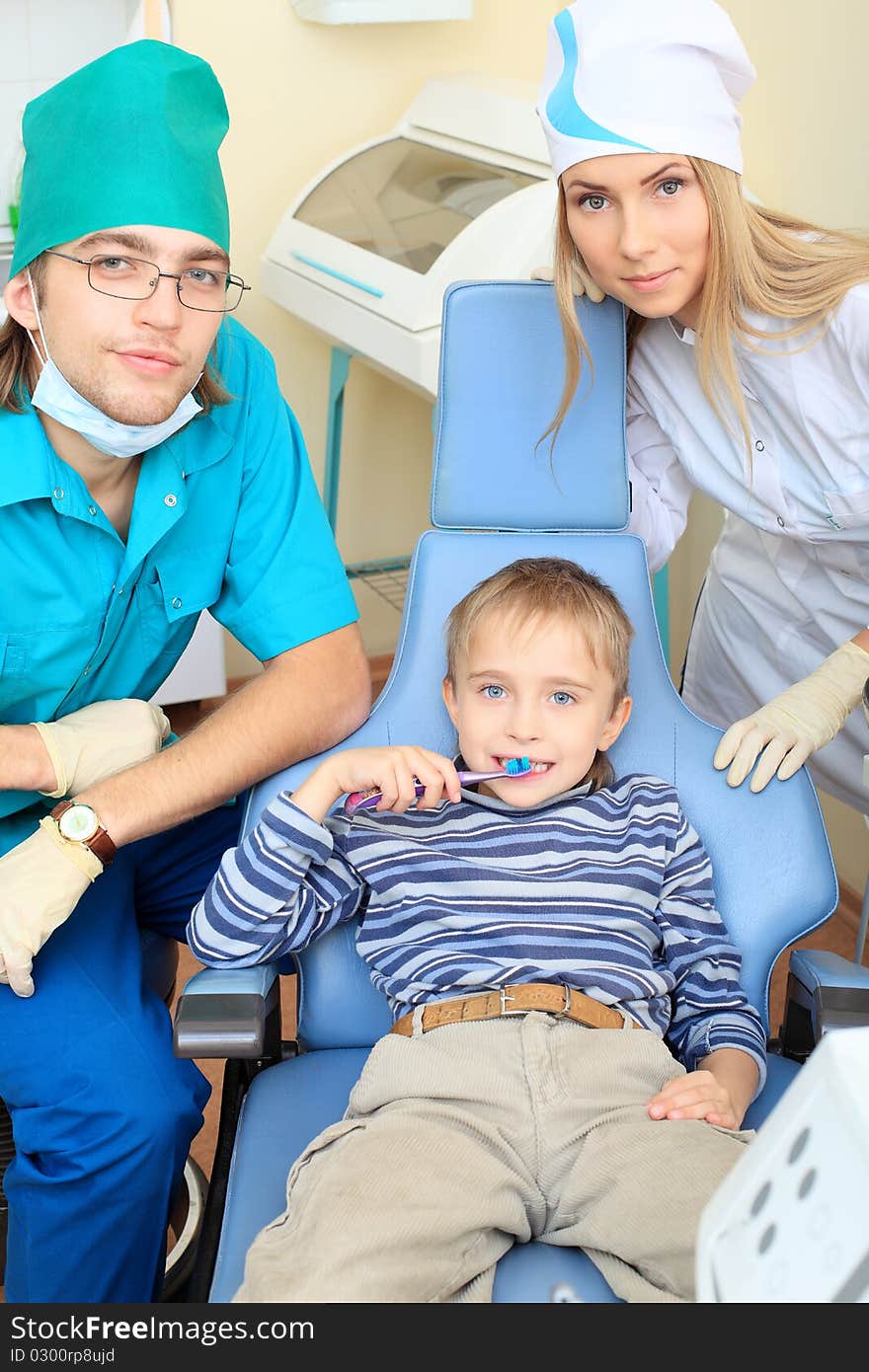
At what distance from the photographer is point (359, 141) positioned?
312 centimetres

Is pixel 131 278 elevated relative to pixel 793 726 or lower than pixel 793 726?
elevated

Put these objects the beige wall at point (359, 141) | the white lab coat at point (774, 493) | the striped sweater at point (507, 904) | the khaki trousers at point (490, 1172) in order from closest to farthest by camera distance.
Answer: the khaki trousers at point (490, 1172) < the striped sweater at point (507, 904) < the white lab coat at point (774, 493) < the beige wall at point (359, 141)

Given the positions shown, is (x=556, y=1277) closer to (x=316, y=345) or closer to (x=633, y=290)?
(x=633, y=290)

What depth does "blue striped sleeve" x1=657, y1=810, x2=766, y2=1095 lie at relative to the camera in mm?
1297

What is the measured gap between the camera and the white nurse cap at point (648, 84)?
4.68ft

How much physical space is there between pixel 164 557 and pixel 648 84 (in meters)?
0.74

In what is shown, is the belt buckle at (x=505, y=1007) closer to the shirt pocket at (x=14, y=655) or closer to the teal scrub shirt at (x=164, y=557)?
the teal scrub shirt at (x=164, y=557)

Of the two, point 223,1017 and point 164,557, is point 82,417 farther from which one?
point 223,1017

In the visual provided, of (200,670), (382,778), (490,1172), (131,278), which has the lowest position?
(200,670)

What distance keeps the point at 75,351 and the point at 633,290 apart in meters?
0.61

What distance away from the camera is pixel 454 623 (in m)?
1.49

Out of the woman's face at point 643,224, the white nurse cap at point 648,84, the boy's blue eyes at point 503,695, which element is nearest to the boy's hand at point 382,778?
the boy's blue eyes at point 503,695

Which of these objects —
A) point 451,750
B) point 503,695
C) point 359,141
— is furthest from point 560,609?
point 359,141

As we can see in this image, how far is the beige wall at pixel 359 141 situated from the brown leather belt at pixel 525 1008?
52.6 inches
